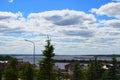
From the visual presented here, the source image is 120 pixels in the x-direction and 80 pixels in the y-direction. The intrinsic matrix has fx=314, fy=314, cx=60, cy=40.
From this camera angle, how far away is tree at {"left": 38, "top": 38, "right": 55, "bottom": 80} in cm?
3591

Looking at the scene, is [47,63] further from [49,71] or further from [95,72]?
[95,72]

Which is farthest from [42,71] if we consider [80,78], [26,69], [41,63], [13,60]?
[80,78]

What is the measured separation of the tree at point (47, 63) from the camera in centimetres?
3591

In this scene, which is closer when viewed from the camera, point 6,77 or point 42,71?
point 42,71

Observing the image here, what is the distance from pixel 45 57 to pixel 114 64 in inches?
412

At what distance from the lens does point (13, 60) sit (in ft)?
149

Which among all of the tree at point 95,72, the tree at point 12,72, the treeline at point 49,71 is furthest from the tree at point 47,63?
the tree at point 95,72

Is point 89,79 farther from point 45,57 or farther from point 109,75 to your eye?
point 45,57

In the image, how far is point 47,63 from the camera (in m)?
36.3

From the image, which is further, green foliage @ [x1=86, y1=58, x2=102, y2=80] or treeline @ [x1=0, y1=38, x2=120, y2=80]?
green foliage @ [x1=86, y1=58, x2=102, y2=80]

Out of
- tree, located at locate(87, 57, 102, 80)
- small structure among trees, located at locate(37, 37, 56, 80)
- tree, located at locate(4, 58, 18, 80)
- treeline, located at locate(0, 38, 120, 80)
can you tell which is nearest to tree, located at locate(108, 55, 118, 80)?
treeline, located at locate(0, 38, 120, 80)

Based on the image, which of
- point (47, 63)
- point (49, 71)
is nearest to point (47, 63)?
point (47, 63)

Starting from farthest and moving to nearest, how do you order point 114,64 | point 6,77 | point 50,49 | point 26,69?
point 26,69 < point 6,77 < point 114,64 < point 50,49

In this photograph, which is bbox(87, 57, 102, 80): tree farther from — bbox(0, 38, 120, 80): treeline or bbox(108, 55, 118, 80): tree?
bbox(108, 55, 118, 80): tree
